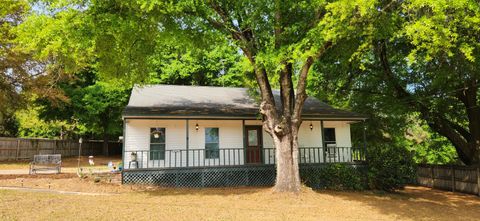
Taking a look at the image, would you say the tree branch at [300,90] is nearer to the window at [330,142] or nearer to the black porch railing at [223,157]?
the black porch railing at [223,157]

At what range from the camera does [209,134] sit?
15.6m

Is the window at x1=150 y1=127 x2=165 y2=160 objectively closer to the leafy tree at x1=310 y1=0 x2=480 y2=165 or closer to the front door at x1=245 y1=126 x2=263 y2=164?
the front door at x1=245 y1=126 x2=263 y2=164

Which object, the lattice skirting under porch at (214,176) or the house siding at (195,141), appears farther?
the house siding at (195,141)

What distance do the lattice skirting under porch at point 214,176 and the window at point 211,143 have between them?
1.33 metres

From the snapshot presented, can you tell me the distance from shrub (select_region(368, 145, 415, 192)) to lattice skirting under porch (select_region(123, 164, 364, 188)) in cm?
110

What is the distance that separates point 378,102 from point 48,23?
16122 millimetres

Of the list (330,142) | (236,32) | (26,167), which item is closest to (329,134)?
(330,142)

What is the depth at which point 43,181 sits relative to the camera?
1357 centimetres

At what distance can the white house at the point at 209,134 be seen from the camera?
1417 centimetres

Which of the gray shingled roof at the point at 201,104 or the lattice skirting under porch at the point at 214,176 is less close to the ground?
the gray shingled roof at the point at 201,104

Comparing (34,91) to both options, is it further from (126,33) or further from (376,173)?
(376,173)

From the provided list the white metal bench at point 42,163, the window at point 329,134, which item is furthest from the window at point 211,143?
the white metal bench at point 42,163

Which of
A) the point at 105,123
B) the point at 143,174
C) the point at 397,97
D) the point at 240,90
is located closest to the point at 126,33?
the point at 143,174

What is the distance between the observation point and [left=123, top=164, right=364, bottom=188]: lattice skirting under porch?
532 inches
